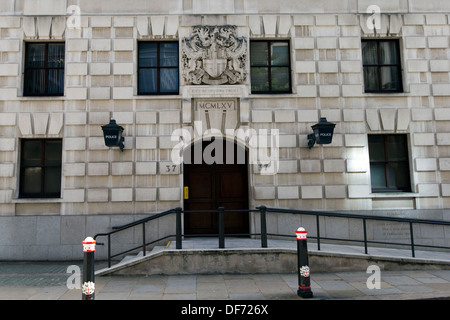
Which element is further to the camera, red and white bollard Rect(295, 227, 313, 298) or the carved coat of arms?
the carved coat of arms

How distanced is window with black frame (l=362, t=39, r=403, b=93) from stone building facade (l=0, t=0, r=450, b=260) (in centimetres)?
5

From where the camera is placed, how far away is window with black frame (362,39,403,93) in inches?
432

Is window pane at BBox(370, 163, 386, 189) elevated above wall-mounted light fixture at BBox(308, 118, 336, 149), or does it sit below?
below

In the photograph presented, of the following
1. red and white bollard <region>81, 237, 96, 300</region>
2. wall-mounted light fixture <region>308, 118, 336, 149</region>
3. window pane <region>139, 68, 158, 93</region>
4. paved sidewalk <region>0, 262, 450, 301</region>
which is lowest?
paved sidewalk <region>0, 262, 450, 301</region>

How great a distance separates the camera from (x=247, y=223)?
35.0ft

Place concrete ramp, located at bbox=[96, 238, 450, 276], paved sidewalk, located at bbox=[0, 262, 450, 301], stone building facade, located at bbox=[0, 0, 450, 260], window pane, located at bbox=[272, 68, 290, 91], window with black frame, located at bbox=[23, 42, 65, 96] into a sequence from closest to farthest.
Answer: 1. paved sidewalk, located at bbox=[0, 262, 450, 301]
2. concrete ramp, located at bbox=[96, 238, 450, 276]
3. stone building facade, located at bbox=[0, 0, 450, 260]
4. window with black frame, located at bbox=[23, 42, 65, 96]
5. window pane, located at bbox=[272, 68, 290, 91]

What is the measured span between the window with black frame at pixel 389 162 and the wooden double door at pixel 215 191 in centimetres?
432

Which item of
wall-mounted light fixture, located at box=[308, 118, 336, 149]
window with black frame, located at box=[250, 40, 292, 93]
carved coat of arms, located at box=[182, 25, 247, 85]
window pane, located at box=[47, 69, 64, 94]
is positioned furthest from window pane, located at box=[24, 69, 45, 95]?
wall-mounted light fixture, located at box=[308, 118, 336, 149]

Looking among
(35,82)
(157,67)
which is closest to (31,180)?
(35,82)

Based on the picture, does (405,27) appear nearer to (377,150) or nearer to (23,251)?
(377,150)

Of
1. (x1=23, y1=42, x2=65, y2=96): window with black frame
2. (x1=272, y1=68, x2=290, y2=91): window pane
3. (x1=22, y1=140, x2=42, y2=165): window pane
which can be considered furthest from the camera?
(x1=272, y1=68, x2=290, y2=91): window pane

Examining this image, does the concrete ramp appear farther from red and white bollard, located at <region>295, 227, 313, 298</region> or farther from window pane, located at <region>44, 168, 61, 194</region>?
window pane, located at <region>44, 168, 61, 194</region>

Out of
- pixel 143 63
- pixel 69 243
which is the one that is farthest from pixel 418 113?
pixel 69 243
